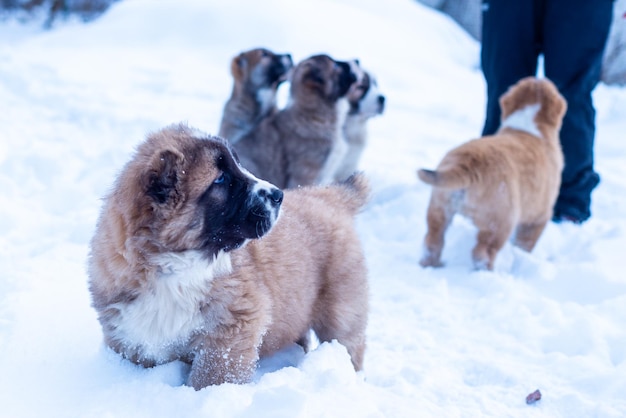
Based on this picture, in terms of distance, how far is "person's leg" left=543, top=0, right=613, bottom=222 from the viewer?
5.54m

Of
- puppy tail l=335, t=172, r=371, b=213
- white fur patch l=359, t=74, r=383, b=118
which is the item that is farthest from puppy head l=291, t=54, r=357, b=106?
puppy tail l=335, t=172, r=371, b=213

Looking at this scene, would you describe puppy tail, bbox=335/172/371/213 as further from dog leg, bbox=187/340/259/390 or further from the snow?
dog leg, bbox=187/340/259/390

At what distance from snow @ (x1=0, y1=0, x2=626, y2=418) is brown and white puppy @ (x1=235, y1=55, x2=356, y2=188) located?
68cm

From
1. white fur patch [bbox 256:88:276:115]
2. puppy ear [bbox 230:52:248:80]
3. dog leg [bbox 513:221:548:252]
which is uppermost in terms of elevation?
puppy ear [bbox 230:52:248:80]

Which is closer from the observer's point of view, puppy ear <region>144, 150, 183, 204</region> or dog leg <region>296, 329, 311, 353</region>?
puppy ear <region>144, 150, 183, 204</region>

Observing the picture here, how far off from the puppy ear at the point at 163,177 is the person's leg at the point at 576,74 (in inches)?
181

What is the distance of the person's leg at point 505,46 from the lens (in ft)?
18.7

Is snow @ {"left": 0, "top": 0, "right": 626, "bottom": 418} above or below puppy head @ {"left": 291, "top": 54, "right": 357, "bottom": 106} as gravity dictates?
below

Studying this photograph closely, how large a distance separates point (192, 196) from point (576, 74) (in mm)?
4704

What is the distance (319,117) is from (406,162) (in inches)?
73.9

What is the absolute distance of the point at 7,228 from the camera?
13.8 feet

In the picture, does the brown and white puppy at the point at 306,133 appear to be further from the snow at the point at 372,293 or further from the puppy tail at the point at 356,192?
the puppy tail at the point at 356,192

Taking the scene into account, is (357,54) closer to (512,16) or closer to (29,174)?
(512,16)

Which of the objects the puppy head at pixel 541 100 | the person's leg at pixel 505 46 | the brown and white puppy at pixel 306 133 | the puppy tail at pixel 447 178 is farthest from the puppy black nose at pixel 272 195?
the person's leg at pixel 505 46
